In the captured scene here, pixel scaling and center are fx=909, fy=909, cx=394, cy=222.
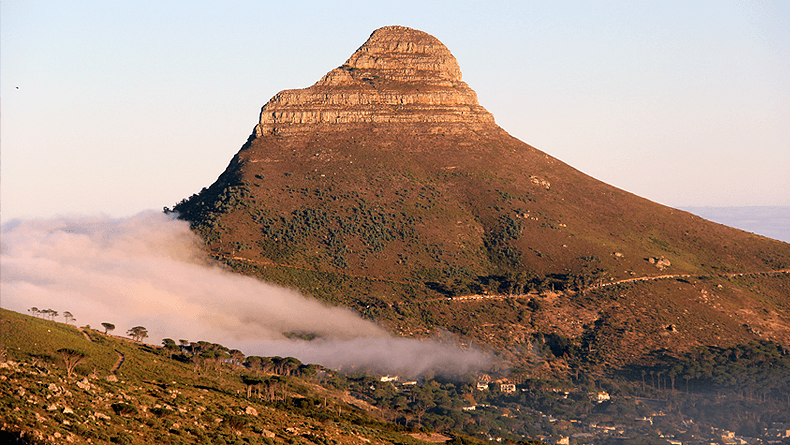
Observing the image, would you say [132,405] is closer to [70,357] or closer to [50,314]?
[70,357]

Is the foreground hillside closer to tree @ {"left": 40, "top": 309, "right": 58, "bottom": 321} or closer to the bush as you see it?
the bush

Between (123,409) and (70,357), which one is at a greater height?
(70,357)

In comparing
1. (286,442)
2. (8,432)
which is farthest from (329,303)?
(8,432)

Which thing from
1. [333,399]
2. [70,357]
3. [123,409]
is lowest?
[333,399]

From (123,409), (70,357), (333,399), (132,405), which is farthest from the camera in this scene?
(333,399)

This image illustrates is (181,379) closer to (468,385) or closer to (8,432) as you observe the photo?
(8,432)

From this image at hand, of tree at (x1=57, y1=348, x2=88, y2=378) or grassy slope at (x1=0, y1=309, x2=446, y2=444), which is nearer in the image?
grassy slope at (x1=0, y1=309, x2=446, y2=444)

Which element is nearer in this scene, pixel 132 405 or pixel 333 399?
pixel 132 405

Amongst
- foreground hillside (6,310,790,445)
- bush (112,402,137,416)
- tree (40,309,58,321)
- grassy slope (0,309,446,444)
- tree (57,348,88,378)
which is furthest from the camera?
tree (40,309,58,321)

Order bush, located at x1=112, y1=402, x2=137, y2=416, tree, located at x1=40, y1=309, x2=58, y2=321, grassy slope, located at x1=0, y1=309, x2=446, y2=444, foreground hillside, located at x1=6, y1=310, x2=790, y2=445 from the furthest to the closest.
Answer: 1. tree, located at x1=40, y1=309, x2=58, y2=321
2. bush, located at x1=112, y1=402, x2=137, y2=416
3. foreground hillside, located at x1=6, y1=310, x2=790, y2=445
4. grassy slope, located at x1=0, y1=309, x2=446, y2=444

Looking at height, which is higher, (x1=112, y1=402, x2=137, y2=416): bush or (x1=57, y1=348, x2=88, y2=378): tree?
(x1=57, y1=348, x2=88, y2=378): tree

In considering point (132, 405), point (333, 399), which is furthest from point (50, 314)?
point (132, 405)

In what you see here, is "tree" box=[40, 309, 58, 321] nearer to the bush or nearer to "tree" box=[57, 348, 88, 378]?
"tree" box=[57, 348, 88, 378]

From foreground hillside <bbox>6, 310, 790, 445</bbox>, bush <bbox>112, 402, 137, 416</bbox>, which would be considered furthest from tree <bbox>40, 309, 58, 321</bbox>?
bush <bbox>112, 402, 137, 416</bbox>
